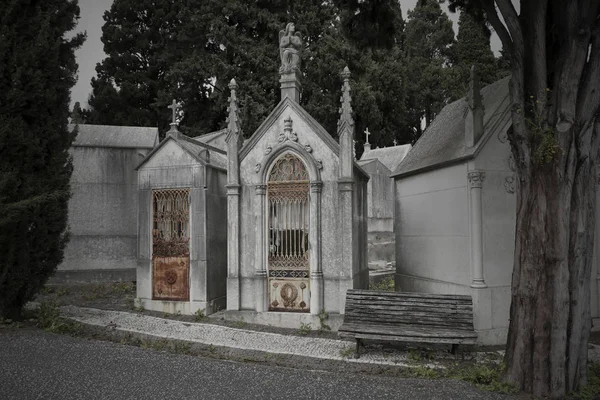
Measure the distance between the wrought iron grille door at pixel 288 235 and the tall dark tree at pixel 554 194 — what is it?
14.3 ft

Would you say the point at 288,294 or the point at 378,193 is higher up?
the point at 378,193

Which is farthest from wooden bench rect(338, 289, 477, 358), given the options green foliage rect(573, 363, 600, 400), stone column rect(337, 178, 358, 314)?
green foliage rect(573, 363, 600, 400)

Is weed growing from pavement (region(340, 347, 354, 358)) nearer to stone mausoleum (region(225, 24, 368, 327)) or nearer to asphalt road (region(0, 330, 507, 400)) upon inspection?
asphalt road (region(0, 330, 507, 400))

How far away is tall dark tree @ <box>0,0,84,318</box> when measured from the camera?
28.2ft

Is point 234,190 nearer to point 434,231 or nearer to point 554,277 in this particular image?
point 434,231

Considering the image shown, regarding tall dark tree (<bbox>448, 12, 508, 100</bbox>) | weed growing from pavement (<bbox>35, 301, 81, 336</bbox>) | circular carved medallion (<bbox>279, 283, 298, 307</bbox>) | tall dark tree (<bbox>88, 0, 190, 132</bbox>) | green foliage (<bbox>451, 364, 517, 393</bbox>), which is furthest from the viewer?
tall dark tree (<bbox>88, 0, 190, 132</bbox>)

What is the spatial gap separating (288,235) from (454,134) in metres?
3.84

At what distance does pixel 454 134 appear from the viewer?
9273 mm

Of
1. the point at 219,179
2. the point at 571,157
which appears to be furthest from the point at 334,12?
the point at 571,157

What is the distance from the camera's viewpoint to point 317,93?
23406mm

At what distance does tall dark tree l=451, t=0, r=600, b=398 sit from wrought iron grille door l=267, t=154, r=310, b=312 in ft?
14.3

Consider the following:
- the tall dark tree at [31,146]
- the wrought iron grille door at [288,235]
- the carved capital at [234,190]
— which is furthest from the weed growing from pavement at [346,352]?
the tall dark tree at [31,146]

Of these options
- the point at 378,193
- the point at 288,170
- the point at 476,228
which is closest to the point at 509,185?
the point at 476,228

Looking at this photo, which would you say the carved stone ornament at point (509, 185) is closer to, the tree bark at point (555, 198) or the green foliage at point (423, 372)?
the tree bark at point (555, 198)
